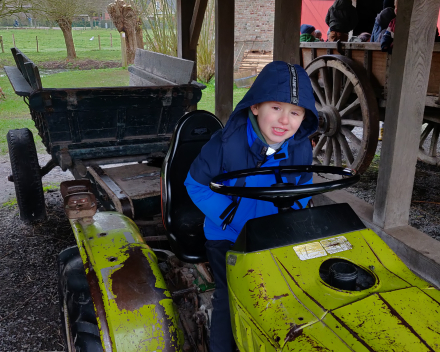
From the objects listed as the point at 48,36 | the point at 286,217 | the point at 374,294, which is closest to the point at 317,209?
the point at 286,217

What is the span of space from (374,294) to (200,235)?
97 centimetres

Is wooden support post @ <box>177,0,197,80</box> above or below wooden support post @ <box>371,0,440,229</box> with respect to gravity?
above

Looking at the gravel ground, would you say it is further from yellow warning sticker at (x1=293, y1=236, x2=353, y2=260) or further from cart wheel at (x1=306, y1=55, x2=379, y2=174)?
cart wheel at (x1=306, y1=55, x2=379, y2=174)

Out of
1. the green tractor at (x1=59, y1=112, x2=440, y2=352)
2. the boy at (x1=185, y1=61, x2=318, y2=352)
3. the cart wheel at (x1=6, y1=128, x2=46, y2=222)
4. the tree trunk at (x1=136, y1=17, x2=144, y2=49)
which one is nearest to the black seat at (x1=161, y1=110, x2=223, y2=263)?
the green tractor at (x1=59, y1=112, x2=440, y2=352)

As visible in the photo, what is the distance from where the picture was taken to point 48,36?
25344 millimetres

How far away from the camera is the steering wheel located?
4.18ft

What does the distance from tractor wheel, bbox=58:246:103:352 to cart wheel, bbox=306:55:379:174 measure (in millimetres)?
3155

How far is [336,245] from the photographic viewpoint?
1299 mm

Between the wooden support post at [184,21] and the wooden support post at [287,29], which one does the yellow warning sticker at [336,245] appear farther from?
the wooden support post at [184,21]

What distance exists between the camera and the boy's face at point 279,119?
1550 mm

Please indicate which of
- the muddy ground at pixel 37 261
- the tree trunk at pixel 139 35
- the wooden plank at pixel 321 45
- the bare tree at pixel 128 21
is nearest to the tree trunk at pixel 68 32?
the bare tree at pixel 128 21

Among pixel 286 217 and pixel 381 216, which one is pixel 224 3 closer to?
pixel 381 216

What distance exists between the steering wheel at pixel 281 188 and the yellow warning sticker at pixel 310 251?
0.52 ft

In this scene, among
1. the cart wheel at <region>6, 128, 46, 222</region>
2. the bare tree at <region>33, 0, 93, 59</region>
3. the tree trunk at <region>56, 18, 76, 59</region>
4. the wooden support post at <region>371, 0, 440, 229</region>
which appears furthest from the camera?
the tree trunk at <region>56, 18, 76, 59</region>
